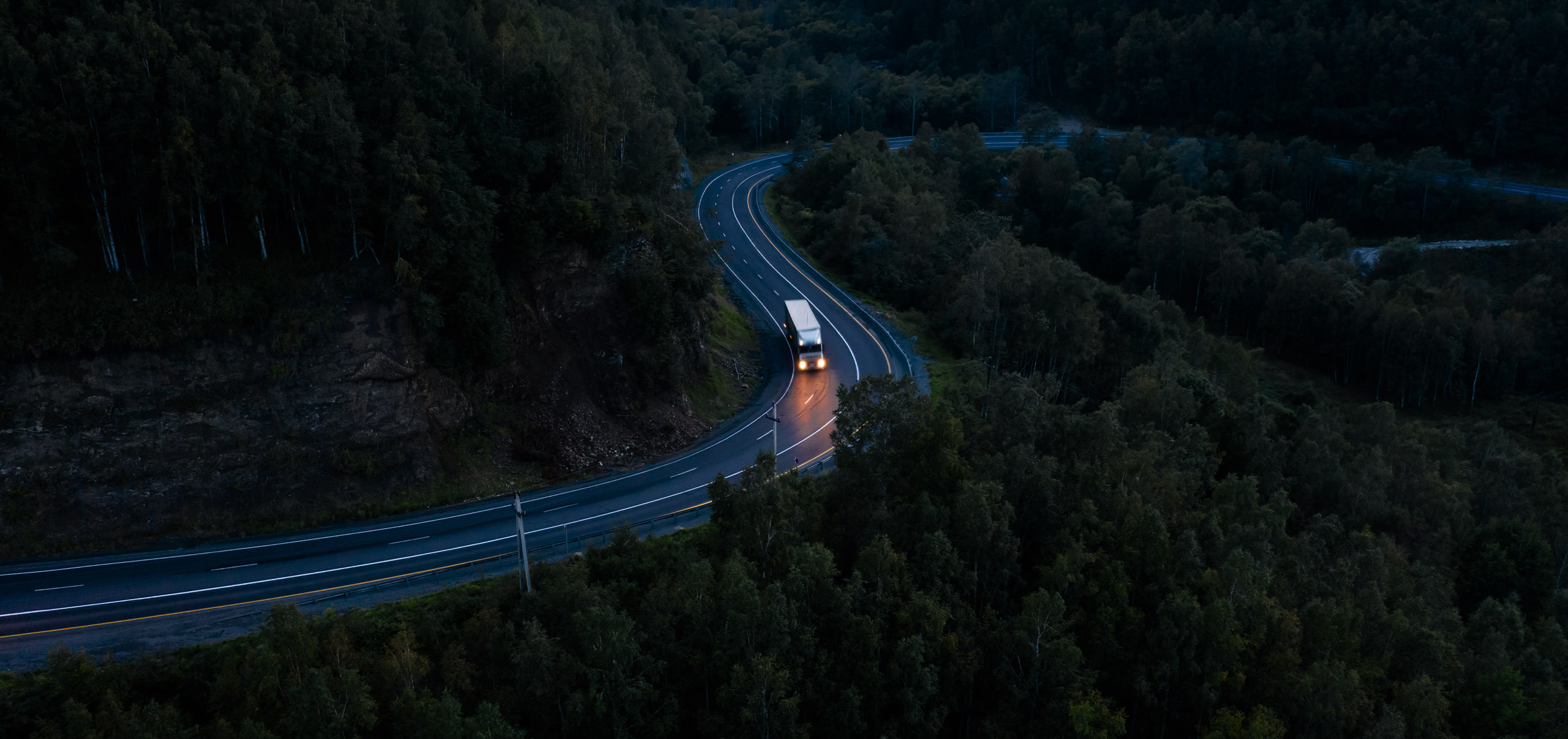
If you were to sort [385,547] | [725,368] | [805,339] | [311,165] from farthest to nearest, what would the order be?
[805,339]
[725,368]
[311,165]
[385,547]

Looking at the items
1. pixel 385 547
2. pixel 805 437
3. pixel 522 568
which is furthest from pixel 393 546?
pixel 805 437

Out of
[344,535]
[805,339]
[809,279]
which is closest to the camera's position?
[344,535]

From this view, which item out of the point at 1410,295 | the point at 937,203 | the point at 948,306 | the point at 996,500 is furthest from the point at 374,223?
the point at 1410,295

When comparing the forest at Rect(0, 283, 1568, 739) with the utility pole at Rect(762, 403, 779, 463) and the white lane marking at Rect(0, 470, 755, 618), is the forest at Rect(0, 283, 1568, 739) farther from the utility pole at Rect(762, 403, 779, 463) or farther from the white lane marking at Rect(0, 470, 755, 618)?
the utility pole at Rect(762, 403, 779, 463)

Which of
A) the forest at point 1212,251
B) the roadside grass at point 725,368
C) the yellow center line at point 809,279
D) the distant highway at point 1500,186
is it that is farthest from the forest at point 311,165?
the distant highway at point 1500,186

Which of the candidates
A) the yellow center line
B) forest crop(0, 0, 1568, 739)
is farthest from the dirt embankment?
the yellow center line

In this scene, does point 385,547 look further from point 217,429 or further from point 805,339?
point 805,339

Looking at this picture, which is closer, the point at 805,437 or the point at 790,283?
the point at 805,437

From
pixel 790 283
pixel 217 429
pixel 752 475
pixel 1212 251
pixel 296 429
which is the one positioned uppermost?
pixel 217 429
